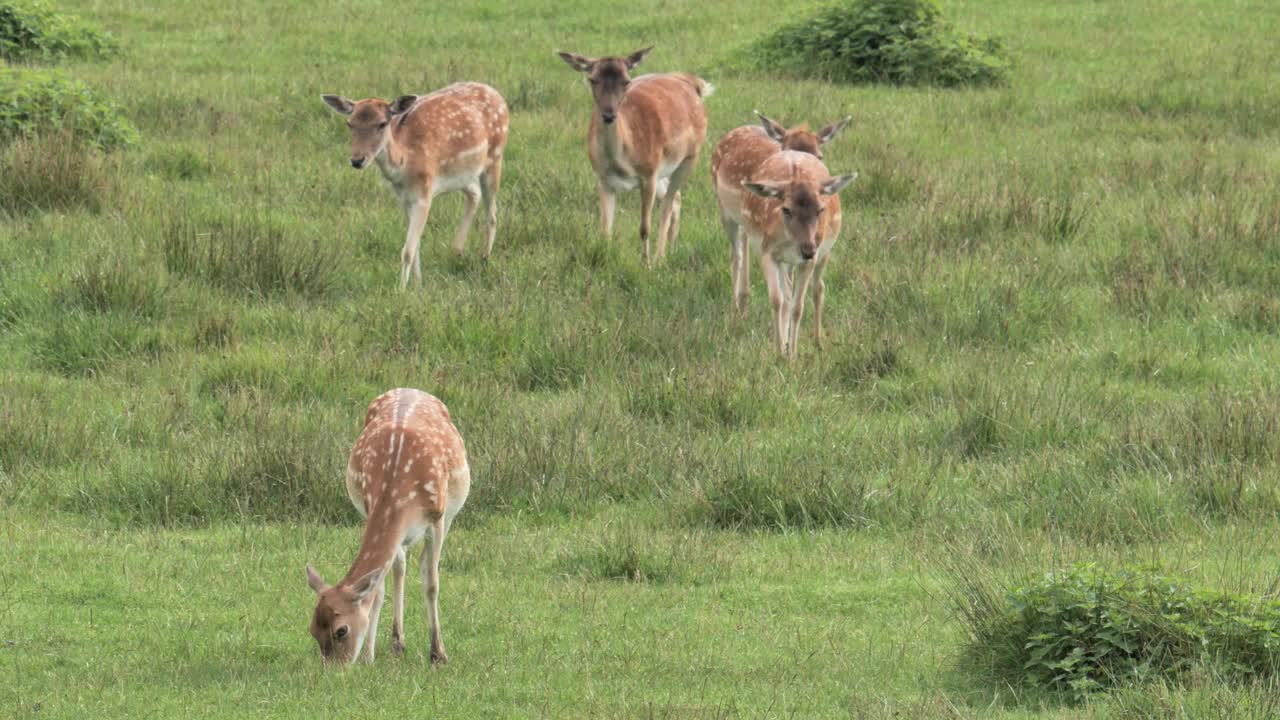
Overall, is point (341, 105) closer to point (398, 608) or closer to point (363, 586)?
point (398, 608)

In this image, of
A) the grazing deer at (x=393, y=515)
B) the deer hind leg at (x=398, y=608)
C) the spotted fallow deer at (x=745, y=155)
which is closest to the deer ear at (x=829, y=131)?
the spotted fallow deer at (x=745, y=155)

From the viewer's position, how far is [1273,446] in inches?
369

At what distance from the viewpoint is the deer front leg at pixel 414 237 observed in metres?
13.0

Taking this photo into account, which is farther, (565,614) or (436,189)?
(436,189)

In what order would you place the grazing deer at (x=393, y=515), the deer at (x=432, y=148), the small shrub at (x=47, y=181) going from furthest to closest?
1. the small shrub at (x=47, y=181)
2. the deer at (x=432, y=148)
3. the grazing deer at (x=393, y=515)

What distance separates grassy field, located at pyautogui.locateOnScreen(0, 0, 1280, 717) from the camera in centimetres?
714

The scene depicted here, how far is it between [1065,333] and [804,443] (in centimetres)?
283

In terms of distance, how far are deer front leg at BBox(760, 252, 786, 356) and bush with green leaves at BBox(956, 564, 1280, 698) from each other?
4.88 meters

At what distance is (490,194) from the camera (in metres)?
14.5

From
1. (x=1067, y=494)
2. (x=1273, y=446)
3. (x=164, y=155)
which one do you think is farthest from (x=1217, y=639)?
(x=164, y=155)

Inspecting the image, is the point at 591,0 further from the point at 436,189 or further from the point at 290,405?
the point at 290,405

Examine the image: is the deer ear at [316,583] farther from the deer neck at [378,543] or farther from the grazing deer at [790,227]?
the grazing deer at [790,227]

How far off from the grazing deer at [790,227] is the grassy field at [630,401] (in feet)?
0.87

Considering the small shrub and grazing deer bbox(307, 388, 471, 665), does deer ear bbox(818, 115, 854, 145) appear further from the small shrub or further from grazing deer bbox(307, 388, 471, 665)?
grazing deer bbox(307, 388, 471, 665)
